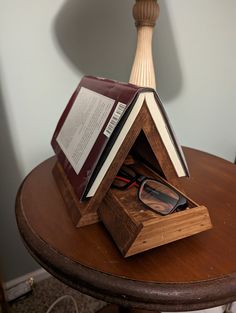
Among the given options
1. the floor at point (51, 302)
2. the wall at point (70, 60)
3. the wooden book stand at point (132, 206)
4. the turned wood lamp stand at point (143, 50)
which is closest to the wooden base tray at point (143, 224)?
the wooden book stand at point (132, 206)

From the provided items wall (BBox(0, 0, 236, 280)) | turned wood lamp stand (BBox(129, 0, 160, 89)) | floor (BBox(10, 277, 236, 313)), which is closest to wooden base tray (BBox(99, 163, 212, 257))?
turned wood lamp stand (BBox(129, 0, 160, 89))

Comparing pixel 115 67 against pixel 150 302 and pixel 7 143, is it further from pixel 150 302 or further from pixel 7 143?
pixel 150 302

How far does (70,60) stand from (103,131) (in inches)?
19.3

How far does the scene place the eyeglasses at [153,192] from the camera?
0.36 m

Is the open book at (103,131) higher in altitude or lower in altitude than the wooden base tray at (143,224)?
higher

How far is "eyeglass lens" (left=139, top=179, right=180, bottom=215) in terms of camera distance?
364 millimetres

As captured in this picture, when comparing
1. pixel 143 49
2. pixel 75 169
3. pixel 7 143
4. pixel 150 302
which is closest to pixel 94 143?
pixel 75 169

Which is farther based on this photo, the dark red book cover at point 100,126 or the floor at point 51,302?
the floor at point 51,302

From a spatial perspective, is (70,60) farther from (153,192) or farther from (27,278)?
(27,278)

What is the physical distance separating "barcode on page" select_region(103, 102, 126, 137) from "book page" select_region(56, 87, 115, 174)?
0.06ft

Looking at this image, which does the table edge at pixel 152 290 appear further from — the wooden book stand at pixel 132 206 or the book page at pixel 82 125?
the book page at pixel 82 125

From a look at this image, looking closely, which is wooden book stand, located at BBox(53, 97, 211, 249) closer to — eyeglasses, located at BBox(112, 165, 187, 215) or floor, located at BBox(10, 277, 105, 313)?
eyeglasses, located at BBox(112, 165, 187, 215)

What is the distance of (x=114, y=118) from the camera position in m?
0.37

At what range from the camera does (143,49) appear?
604mm
